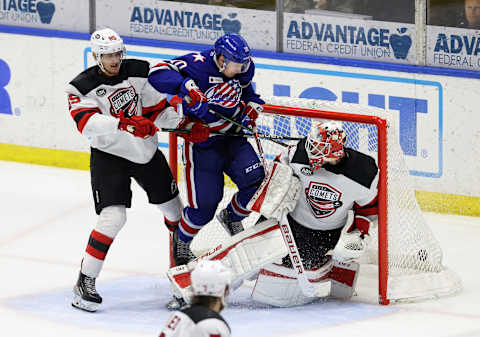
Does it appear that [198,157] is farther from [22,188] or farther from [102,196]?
[22,188]

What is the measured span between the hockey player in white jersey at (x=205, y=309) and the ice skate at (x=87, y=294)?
5.60ft

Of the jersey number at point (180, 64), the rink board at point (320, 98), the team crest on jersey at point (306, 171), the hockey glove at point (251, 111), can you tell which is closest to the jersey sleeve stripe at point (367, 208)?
the team crest on jersey at point (306, 171)

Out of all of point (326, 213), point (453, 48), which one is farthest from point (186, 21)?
point (326, 213)

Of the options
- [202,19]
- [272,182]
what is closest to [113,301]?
[272,182]

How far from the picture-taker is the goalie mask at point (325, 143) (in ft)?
15.5

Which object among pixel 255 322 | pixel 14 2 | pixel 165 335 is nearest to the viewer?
pixel 165 335

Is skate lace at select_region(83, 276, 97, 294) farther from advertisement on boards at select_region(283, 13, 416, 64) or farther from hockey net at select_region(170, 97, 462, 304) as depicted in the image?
advertisement on boards at select_region(283, 13, 416, 64)

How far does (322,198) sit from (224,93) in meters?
0.61

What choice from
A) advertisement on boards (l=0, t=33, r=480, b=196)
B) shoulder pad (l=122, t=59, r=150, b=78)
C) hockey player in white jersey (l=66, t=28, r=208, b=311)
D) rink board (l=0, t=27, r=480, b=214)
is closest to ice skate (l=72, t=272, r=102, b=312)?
hockey player in white jersey (l=66, t=28, r=208, b=311)

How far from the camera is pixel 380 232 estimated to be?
16.4 ft

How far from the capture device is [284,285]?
4.98 m

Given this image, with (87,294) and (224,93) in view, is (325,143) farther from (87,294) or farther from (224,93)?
(87,294)

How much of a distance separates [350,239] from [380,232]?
0.70 ft

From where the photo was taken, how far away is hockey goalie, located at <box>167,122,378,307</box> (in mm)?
4828
